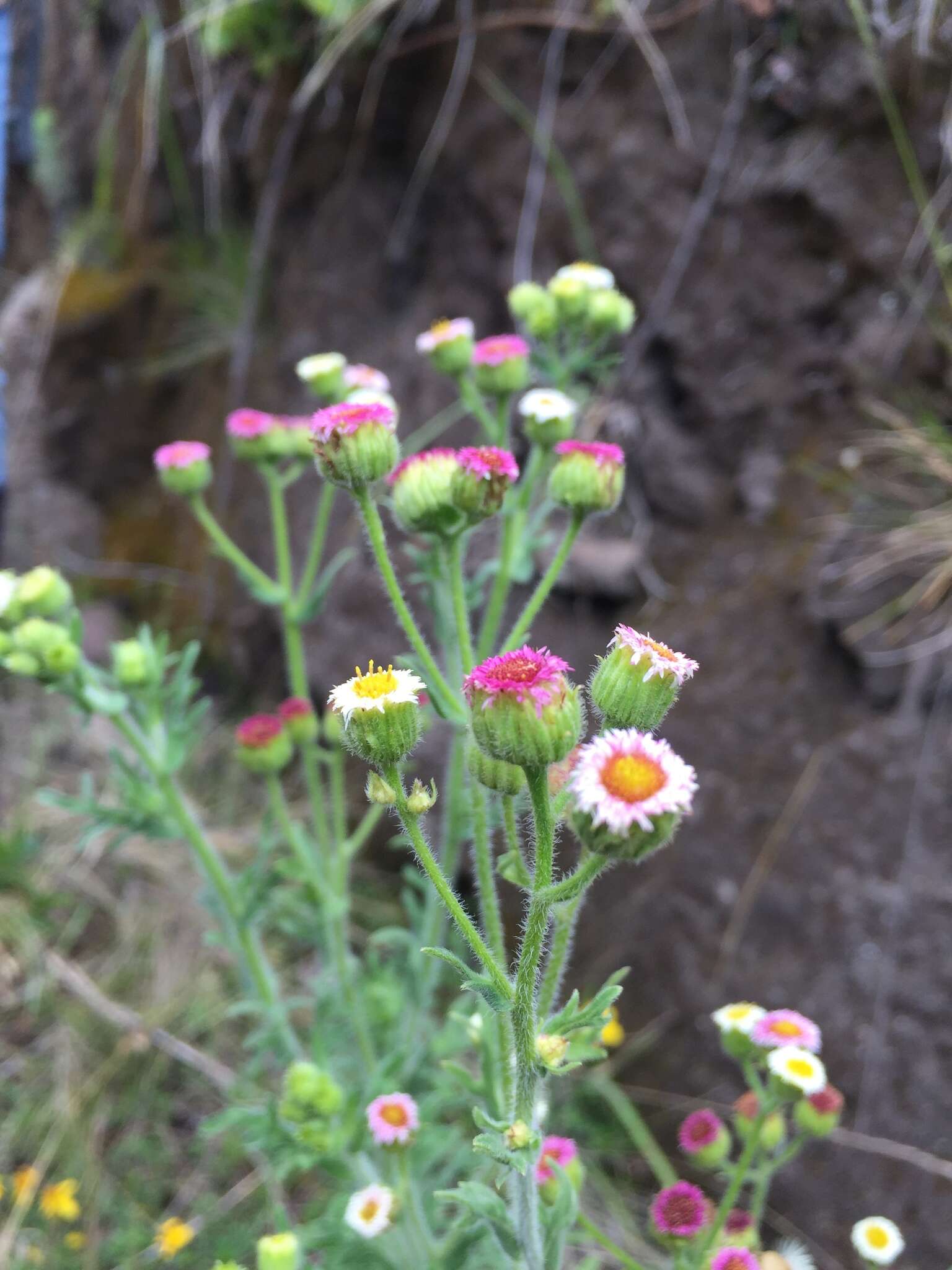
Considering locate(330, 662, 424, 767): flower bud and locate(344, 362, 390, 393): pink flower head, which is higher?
locate(344, 362, 390, 393): pink flower head

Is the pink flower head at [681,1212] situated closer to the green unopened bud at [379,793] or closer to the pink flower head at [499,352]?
the green unopened bud at [379,793]

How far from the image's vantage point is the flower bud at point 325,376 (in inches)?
71.6

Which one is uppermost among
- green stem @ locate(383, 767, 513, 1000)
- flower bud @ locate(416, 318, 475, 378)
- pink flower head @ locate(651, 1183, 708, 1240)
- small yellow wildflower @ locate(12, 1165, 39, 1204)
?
flower bud @ locate(416, 318, 475, 378)

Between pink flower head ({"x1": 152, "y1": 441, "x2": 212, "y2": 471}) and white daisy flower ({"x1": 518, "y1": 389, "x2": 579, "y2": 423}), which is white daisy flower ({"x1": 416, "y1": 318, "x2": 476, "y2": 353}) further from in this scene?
pink flower head ({"x1": 152, "y1": 441, "x2": 212, "y2": 471})

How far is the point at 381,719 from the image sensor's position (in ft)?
3.33

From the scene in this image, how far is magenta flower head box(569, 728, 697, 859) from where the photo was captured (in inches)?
35.2

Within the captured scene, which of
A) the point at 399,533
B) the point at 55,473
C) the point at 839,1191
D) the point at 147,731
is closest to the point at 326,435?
the point at 147,731

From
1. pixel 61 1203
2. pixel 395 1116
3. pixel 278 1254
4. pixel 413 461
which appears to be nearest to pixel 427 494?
pixel 413 461

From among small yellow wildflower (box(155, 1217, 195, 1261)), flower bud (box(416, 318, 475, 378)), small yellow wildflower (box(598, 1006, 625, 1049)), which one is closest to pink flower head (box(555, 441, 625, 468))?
flower bud (box(416, 318, 475, 378))

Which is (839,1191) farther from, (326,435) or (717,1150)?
(326,435)

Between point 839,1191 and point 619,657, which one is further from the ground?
point 619,657

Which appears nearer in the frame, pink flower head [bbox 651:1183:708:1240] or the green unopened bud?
the green unopened bud

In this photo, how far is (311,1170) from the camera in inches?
92.7

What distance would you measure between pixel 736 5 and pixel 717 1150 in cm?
283
